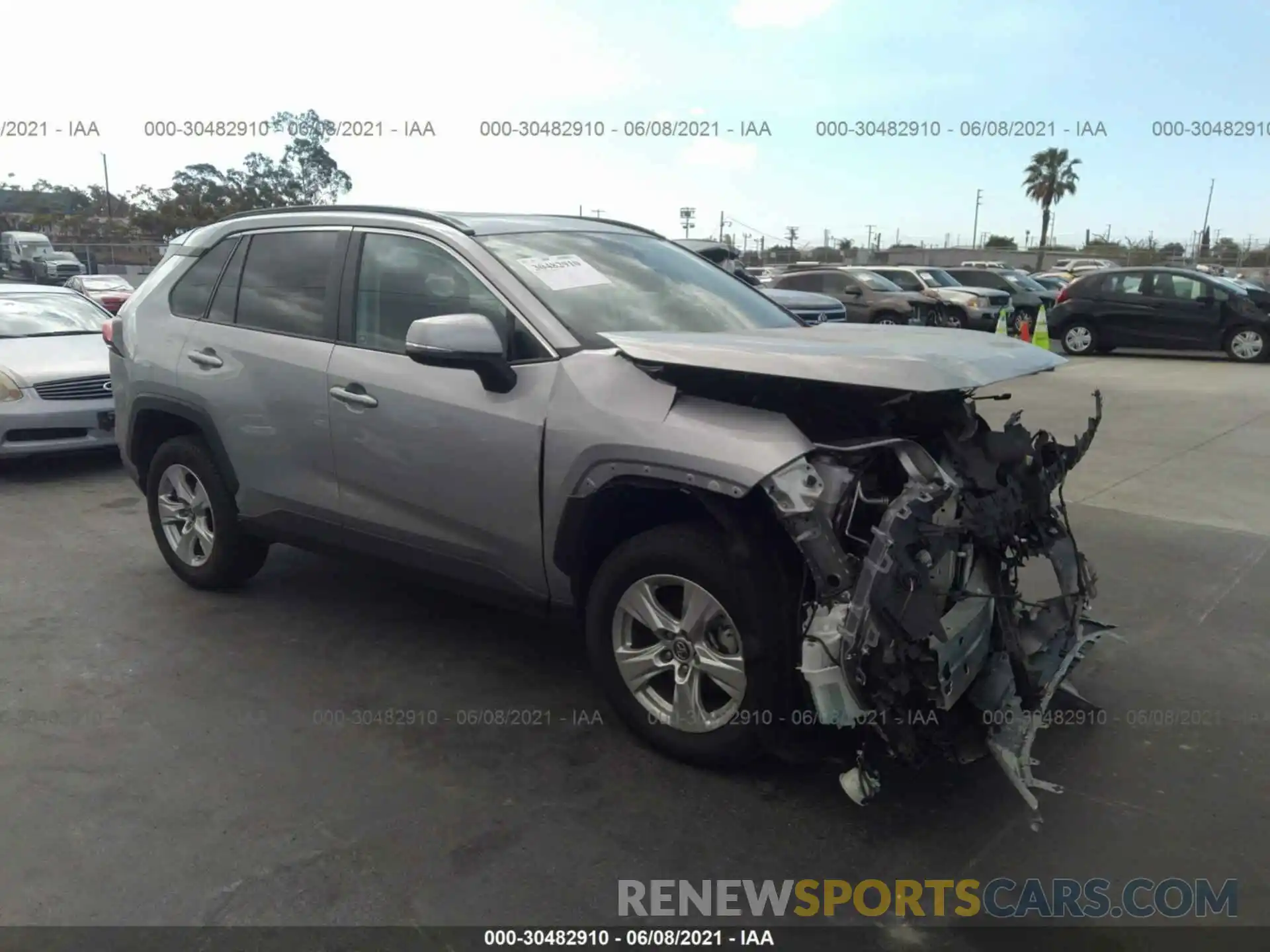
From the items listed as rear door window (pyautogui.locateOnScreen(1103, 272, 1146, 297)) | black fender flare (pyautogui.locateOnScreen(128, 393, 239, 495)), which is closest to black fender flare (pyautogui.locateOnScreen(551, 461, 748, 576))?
black fender flare (pyautogui.locateOnScreen(128, 393, 239, 495))

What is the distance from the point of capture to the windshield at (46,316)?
8688 mm

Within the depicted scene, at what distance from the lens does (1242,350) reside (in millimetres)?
16234

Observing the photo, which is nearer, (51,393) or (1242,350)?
(51,393)

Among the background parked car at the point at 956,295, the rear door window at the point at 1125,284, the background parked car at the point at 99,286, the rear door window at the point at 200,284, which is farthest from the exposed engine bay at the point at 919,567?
the background parked car at the point at 99,286

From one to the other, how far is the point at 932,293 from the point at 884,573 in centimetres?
1924

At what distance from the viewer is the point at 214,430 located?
4688mm

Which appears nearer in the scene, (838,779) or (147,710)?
(838,779)

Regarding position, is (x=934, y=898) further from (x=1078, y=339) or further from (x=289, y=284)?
(x=1078, y=339)

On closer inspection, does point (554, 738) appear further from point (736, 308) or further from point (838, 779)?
point (736, 308)

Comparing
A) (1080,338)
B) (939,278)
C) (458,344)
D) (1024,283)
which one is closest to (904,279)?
(939,278)

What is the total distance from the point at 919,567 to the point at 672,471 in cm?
81

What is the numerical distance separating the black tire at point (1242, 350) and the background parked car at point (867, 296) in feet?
16.2

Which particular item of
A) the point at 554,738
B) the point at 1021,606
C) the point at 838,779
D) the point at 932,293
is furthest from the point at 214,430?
the point at 932,293

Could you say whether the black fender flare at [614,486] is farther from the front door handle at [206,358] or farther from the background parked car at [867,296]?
the background parked car at [867,296]
